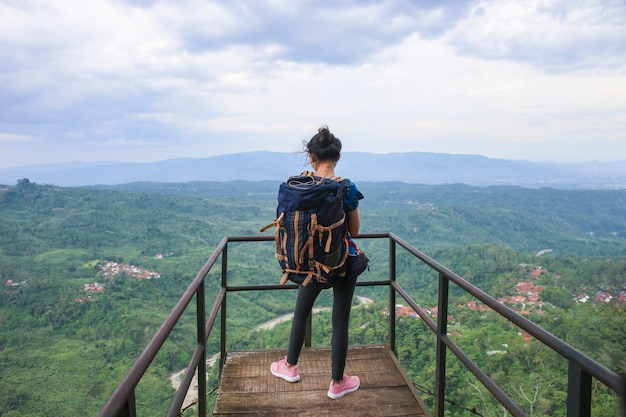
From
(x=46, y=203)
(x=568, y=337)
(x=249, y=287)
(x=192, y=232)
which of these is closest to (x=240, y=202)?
(x=192, y=232)

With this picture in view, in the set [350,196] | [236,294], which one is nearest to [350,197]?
[350,196]

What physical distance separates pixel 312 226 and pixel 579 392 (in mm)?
1281

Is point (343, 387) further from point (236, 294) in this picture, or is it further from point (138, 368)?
point (236, 294)

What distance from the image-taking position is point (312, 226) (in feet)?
7.21

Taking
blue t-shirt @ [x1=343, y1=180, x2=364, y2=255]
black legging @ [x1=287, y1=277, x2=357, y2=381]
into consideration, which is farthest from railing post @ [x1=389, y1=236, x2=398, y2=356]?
blue t-shirt @ [x1=343, y1=180, x2=364, y2=255]

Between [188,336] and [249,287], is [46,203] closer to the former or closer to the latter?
[188,336]

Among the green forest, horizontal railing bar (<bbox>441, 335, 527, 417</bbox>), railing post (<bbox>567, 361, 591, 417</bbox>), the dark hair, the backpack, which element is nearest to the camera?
railing post (<bbox>567, 361, 591, 417</bbox>)

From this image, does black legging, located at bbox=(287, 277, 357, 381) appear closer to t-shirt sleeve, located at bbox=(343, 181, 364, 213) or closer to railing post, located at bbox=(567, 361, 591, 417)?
t-shirt sleeve, located at bbox=(343, 181, 364, 213)

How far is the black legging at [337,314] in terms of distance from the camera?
7.97 ft

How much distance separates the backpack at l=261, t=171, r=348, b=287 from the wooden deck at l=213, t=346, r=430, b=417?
2.78ft

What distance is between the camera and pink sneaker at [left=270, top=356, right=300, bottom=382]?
2852mm

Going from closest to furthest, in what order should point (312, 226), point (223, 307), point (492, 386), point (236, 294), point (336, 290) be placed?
point (492, 386) < point (312, 226) < point (336, 290) < point (223, 307) < point (236, 294)

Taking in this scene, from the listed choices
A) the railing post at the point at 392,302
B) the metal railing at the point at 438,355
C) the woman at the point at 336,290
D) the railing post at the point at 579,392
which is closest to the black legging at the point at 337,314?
the woman at the point at 336,290

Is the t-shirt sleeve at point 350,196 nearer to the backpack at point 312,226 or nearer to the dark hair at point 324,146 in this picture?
the backpack at point 312,226
